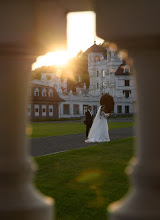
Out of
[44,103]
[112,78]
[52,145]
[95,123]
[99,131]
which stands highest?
[112,78]

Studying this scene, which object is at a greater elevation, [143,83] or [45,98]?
[45,98]

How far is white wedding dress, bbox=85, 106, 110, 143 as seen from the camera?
57.6 ft

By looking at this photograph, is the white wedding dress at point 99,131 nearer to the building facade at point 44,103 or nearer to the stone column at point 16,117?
the stone column at point 16,117

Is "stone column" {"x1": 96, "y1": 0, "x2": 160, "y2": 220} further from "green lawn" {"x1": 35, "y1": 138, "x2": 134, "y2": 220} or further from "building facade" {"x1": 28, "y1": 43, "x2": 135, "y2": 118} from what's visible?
"building facade" {"x1": 28, "y1": 43, "x2": 135, "y2": 118}

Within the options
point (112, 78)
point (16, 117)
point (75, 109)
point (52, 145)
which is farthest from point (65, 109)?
point (16, 117)

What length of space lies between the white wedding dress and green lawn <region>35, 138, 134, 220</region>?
6.79 metres

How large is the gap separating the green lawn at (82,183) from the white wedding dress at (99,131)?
22.3ft

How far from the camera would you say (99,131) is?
703 inches

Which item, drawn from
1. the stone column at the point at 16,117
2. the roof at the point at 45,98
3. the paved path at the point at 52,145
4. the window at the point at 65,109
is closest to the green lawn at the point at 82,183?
the paved path at the point at 52,145

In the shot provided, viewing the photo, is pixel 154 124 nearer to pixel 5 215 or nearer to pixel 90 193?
pixel 5 215

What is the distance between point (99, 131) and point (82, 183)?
11.1 meters

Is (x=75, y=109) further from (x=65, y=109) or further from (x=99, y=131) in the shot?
(x=99, y=131)

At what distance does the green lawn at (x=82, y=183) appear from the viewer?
4.98m

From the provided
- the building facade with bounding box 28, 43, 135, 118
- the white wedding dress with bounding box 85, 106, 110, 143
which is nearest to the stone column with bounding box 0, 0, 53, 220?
the white wedding dress with bounding box 85, 106, 110, 143
